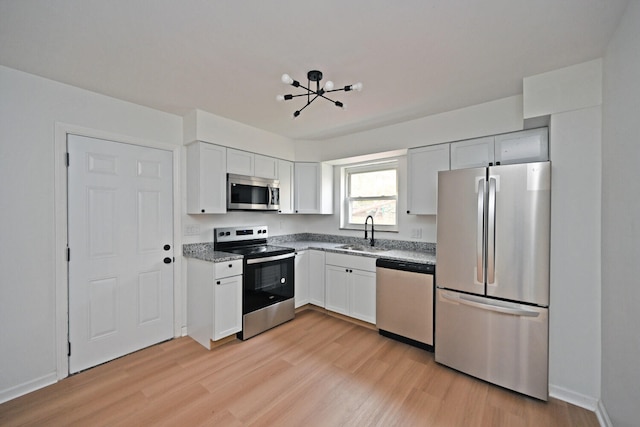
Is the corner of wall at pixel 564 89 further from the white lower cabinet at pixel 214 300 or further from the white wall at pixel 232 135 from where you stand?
the white lower cabinet at pixel 214 300

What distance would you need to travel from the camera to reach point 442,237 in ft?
7.82

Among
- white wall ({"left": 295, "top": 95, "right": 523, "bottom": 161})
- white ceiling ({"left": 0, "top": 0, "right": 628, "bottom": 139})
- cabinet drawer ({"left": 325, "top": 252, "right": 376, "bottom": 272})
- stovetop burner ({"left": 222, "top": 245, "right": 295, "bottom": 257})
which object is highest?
white ceiling ({"left": 0, "top": 0, "right": 628, "bottom": 139})

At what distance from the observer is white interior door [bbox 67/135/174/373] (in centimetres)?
232

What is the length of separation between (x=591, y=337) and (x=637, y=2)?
6.77ft

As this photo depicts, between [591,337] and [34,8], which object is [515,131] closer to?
[591,337]

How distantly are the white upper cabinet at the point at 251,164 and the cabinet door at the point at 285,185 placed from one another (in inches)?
4.4

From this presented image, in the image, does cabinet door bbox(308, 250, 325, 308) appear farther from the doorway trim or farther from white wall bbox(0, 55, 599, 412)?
the doorway trim

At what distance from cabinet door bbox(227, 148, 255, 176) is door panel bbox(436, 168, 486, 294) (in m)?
2.27

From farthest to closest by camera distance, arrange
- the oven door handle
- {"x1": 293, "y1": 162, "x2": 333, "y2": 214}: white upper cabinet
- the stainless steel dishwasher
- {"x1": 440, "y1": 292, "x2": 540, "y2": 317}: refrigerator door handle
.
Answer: {"x1": 293, "y1": 162, "x2": 333, "y2": 214}: white upper cabinet
the oven door handle
the stainless steel dishwasher
{"x1": 440, "y1": 292, "x2": 540, "y2": 317}: refrigerator door handle

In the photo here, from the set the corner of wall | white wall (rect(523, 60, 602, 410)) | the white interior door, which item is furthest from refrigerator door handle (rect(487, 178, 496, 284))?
the white interior door

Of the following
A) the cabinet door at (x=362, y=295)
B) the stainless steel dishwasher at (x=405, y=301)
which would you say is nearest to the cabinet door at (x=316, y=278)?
the cabinet door at (x=362, y=295)

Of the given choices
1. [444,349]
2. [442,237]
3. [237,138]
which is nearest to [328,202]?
[237,138]

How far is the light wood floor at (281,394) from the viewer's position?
1.78 m

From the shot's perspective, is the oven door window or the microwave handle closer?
the oven door window
